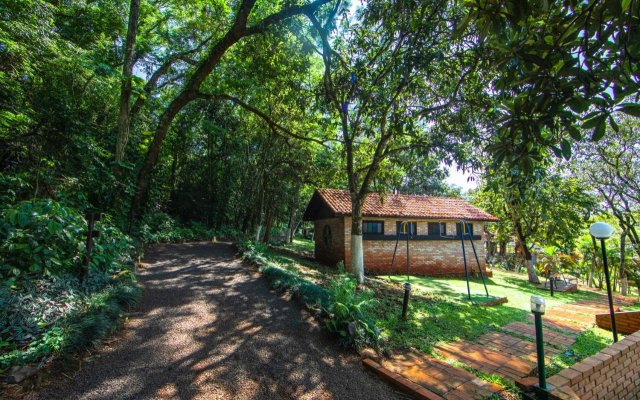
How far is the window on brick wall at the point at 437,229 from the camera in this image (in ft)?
50.8

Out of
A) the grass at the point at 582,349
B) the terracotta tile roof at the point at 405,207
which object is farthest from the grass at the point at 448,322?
the terracotta tile roof at the point at 405,207

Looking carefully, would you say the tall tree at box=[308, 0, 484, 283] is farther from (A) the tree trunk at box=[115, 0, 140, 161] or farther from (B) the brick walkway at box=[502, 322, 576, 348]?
(A) the tree trunk at box=[115, 0, 140, 161]

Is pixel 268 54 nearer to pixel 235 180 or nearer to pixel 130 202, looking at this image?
pixel 130 202

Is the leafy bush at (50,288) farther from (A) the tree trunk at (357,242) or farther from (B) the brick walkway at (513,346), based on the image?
(B) the brick walkway at (513,346)

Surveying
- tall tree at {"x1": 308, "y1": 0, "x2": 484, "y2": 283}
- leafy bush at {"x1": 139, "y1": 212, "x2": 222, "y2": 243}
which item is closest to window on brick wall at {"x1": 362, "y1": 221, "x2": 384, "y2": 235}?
tall tree at {"x1": 308, "y1": 0, "x2": 484, "y2": 283}

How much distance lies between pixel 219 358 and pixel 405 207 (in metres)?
13.4

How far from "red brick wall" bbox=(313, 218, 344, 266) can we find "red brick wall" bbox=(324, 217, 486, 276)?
0.54 feet

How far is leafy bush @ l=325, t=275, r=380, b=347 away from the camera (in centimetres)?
461


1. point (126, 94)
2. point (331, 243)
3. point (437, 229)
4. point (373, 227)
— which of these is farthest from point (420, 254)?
point (126, 94)

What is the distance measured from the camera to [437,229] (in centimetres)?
1559

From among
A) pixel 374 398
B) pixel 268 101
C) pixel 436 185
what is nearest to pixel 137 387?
pixel 374 398

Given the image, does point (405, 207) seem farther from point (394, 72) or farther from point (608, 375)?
point (608, 375)

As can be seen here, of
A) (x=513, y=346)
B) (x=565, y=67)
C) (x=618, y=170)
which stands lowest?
(x=513, y=346)

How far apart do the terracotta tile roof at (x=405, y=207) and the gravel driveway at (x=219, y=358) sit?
8.62 metres
